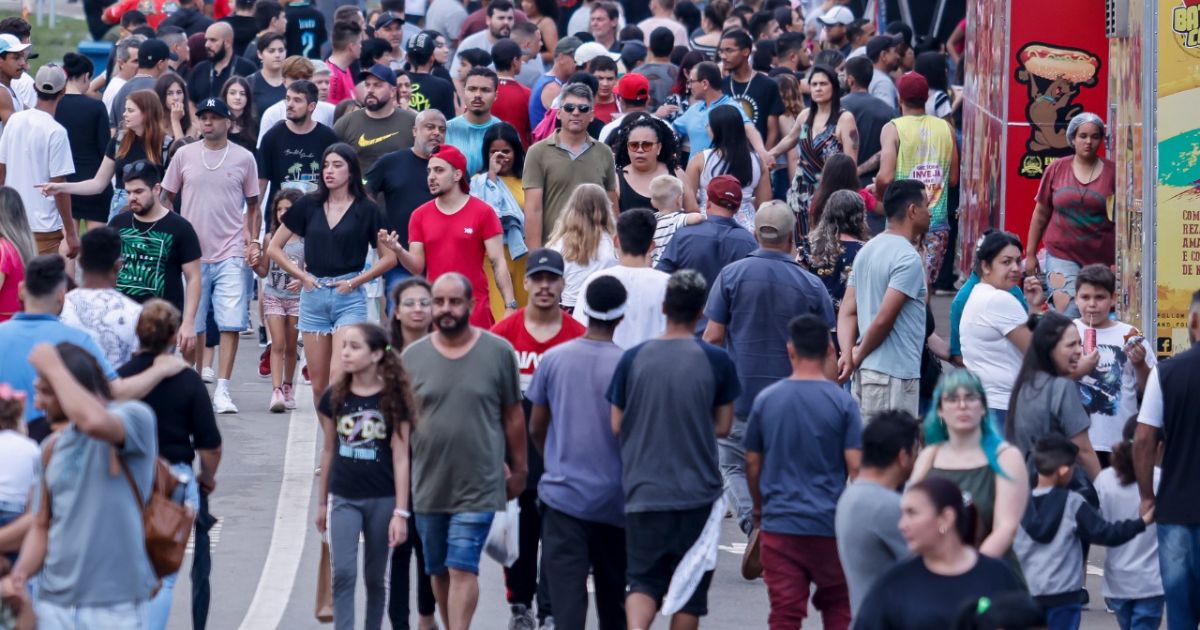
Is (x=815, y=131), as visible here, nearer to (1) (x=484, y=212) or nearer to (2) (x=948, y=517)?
(1) (x=484, y=212)

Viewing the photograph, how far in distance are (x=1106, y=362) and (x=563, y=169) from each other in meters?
3.80

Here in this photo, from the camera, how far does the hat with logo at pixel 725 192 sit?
10336 millimetres

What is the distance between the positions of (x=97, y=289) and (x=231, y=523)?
2.27m

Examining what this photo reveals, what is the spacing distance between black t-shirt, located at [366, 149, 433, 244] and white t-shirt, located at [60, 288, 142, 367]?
11.1 ft

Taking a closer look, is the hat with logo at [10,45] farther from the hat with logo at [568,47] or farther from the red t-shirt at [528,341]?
the red t-shirt at [528,341]

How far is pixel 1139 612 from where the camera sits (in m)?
8.43

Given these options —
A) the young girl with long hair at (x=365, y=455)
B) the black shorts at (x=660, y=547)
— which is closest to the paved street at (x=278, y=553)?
the young girl with long hair at (x=365, y=455)

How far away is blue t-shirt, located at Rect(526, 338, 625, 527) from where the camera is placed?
816cm

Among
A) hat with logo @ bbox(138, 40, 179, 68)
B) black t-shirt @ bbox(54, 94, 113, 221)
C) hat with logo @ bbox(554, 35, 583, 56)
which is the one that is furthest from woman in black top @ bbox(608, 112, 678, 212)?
hat with logo @ bbox(138, 40, 179, 68)

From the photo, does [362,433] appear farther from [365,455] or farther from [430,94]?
[430,94]

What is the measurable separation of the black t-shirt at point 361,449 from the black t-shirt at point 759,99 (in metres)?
7.81

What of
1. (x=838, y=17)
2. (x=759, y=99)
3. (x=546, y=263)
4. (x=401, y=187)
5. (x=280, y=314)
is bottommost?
(x=280, y=314)

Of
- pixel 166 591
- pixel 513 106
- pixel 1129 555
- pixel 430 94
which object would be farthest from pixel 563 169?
pixel 166 591

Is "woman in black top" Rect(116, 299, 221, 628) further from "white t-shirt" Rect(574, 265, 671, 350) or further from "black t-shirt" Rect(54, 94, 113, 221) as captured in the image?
"black t-shirt" Rect(54, 94, 113, 221)
